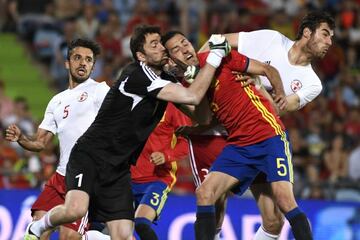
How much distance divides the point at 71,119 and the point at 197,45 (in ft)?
27.4

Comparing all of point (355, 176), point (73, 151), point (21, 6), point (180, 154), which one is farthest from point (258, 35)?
point (21, 6)

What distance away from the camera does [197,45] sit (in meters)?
18.4

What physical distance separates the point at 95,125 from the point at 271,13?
1050 cm

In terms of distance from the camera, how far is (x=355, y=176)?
15.4m

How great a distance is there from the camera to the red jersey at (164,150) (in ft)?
35.4

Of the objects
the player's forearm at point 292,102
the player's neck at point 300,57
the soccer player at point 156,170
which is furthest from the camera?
the soccer player at point 156,170

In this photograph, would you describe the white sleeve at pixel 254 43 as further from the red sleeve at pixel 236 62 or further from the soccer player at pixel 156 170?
the soccer player at pixel 156 170

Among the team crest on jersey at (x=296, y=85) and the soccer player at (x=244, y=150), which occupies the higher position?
the team crest on jersey at (x=296, y=85)

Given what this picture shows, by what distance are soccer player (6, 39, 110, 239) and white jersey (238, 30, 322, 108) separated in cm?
143

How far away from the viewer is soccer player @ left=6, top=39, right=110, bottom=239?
10.2m

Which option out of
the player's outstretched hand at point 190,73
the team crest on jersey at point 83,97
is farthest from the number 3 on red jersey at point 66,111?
the player's outstretched hand at point 190,73

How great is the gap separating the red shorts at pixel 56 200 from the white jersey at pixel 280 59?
6.88 ft

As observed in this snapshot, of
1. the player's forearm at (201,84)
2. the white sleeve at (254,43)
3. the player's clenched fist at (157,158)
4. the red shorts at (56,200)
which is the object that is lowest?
the red shorts at (56,200)

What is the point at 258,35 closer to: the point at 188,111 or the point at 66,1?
the point at 188,111
